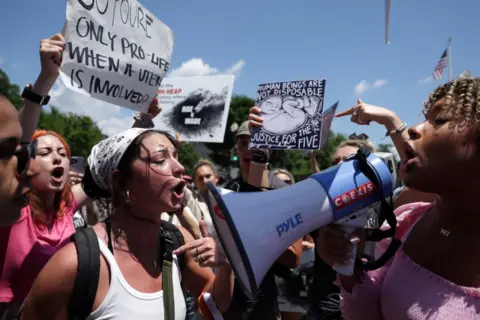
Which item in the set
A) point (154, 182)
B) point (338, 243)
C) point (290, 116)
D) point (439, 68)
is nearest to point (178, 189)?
point (154, 182)

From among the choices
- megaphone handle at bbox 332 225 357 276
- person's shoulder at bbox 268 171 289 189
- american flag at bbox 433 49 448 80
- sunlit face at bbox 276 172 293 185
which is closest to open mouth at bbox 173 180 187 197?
megaphone handle at bbox 332 225 357 276

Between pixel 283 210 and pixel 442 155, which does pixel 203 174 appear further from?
pixel 442 155

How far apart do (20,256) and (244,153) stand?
1.93 metres

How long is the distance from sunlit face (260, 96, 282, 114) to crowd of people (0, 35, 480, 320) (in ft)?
2.05

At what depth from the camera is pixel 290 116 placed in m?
2.73

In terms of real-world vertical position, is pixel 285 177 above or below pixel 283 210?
below

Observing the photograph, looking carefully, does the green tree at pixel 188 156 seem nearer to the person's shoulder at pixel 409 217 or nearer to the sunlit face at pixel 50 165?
the sunlit face at pixel 50 165

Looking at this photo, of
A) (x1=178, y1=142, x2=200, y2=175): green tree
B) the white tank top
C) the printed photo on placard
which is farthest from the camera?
(x1=178, y1=142, x2=200, y2=175): green tree

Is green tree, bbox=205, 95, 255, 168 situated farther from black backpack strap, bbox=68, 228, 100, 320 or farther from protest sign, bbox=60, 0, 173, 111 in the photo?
black backpack strap, bbox=68, 228, 100, 320

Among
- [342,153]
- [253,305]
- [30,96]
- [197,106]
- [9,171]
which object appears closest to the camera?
[9,171]

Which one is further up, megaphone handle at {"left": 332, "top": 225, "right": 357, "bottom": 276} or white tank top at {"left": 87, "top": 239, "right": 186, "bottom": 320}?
megaphone handle at {"left": 332, "top": 225, "right": 357, "bottom": 276}

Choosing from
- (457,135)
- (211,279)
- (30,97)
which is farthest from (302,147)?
(30,97)

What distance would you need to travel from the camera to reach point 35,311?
55.4 inches

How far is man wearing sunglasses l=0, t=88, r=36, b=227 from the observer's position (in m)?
1.24
